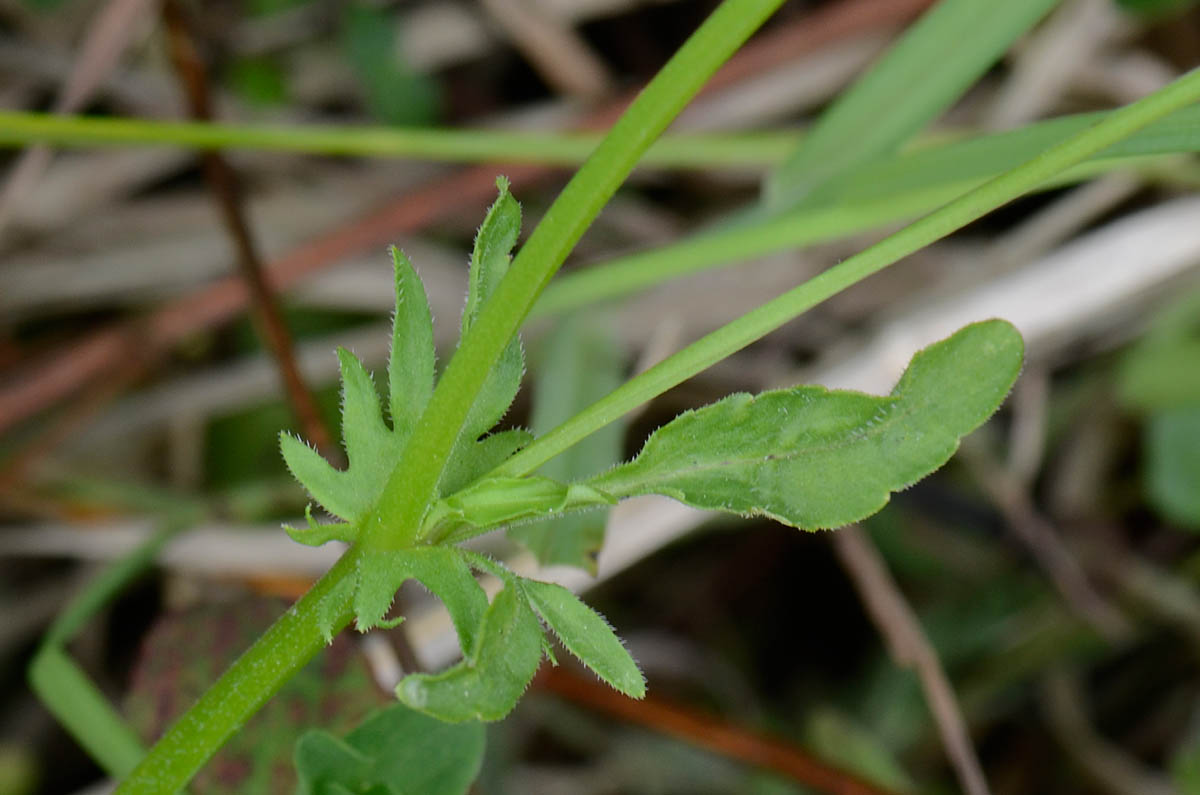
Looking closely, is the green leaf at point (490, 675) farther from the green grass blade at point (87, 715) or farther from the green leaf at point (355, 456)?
the green grass blade at point (87, 715)

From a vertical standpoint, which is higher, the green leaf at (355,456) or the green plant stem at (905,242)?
the green leaf at (355,456)

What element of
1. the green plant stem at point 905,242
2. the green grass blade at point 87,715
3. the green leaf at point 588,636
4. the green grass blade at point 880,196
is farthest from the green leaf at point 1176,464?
the green grass blade at point 87,715

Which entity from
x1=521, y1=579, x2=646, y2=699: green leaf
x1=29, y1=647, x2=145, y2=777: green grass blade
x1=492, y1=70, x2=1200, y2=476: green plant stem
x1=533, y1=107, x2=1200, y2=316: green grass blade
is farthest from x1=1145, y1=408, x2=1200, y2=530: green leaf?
x1=29, y1=647, x2=145, y2=777: green grass blade

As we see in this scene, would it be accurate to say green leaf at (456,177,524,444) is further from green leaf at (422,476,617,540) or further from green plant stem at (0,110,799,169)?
green plant stem at (0,110,799,169)

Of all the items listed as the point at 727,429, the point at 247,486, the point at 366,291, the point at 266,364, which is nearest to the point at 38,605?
the point at 247,486

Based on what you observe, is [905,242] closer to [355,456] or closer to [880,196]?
[355,456]

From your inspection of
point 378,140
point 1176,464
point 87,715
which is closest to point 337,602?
point 87,715

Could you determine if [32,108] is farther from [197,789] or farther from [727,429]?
[727,429]
